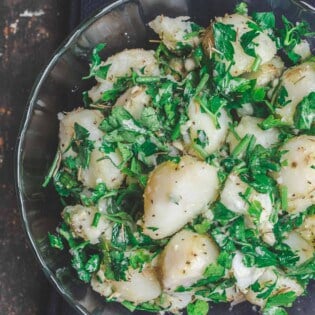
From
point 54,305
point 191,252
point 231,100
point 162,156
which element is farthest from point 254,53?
point 54,305

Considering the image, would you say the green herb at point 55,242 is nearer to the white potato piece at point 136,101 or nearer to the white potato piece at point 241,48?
the white potato piece at point 136,101

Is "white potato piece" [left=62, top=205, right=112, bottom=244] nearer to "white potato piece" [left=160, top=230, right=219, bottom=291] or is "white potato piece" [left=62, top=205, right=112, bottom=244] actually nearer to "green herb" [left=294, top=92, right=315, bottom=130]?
"white potato piece" [left=160, top=230, right=219, bottom=291]

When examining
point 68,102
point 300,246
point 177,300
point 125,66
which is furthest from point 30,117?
point 300,246

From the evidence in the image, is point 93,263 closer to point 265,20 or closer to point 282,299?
point 282,299

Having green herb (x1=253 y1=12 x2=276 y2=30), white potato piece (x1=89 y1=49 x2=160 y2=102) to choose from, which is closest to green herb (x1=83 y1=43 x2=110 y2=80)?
white potato piece (x1=89 y1=49 x2=160 y2=102)

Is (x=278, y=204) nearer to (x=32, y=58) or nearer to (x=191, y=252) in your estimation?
(x=191, y=252)
